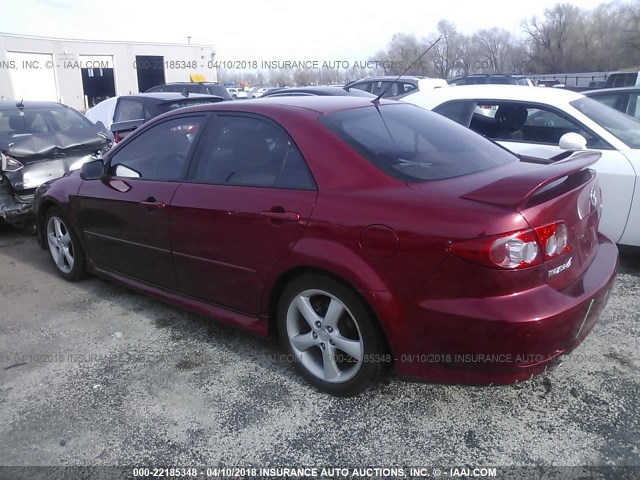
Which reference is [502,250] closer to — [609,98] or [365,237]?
[365,237]

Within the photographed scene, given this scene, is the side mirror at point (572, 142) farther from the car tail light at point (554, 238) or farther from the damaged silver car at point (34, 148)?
the damaged silver car at point (34, 148)

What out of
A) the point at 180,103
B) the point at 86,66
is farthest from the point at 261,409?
the point at 86,66

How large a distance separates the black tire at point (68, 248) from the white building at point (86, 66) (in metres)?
28.6

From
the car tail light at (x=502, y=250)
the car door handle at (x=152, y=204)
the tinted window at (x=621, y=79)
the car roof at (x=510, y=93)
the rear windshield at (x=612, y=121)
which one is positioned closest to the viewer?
the car tail light at (x=502, y=250)

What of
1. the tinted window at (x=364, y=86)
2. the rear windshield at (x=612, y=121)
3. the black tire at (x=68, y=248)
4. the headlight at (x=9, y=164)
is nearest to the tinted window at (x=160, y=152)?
the black tire at (x=68, y=248)

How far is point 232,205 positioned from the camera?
120 inches

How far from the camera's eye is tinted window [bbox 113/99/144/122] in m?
8.39

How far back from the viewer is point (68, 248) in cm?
466

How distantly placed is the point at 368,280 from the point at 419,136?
3.48 ft

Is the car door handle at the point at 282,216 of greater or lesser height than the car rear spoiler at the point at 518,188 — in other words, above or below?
below

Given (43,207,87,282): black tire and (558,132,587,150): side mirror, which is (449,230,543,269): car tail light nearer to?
(558,132,587,150): side mirror

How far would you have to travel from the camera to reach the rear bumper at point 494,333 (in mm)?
2240

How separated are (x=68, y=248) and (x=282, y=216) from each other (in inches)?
107

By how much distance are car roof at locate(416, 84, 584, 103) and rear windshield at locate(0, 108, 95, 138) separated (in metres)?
4.69
